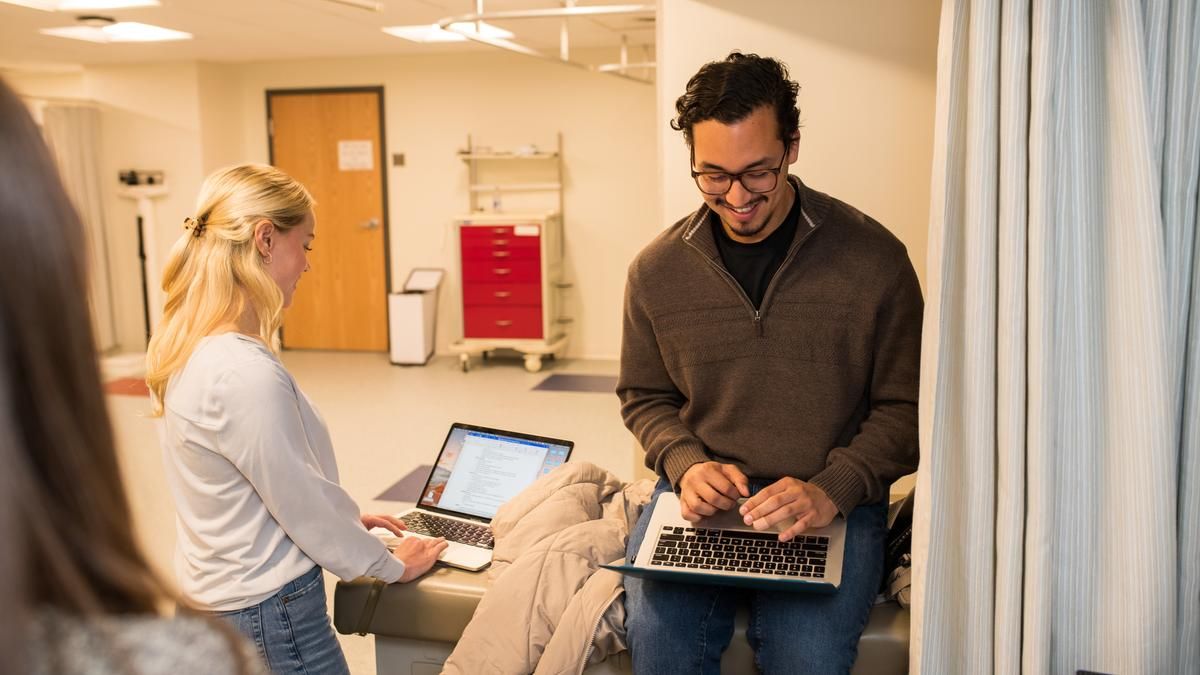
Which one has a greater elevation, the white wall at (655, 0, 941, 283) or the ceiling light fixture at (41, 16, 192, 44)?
the ceiling light fixture at (41, 16, 192, 44)

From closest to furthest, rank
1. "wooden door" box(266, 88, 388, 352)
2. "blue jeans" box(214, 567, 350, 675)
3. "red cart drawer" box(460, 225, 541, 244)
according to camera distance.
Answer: "blue jeans" box(214, 567, 350, 675)
"red cart drawer" box(460, 225, 541, 244)
"wooden door" box(266, 88, 388, 352)

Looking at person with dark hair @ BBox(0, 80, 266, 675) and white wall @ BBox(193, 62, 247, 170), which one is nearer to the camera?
person with dark hair @ BBox(0, 80, 266, 675)

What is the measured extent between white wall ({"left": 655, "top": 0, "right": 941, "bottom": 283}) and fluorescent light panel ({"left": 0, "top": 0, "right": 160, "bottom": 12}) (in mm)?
3805

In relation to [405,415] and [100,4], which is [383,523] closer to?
[405,415]

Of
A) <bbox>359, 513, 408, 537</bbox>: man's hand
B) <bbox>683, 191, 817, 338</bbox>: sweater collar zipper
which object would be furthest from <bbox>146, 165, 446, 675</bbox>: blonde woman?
<bbox>683, 191, 817, 338</bbox>: sweater collar zipper

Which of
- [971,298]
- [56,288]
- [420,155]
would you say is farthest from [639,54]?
[56,288]

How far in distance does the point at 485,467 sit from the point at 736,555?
34.6 inches

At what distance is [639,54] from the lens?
24.3ft

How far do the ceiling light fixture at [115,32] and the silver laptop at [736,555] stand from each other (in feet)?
17.3

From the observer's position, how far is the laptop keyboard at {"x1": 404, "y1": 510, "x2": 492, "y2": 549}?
227 centimetres

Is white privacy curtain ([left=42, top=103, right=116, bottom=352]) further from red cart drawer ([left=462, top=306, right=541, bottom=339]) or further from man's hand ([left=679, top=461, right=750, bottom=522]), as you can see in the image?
man's hand ([left=679, top=461, right=750, bottom=522])

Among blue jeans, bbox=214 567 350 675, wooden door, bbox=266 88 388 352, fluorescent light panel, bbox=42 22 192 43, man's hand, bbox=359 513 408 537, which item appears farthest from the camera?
wooden door, bbox=266 88 388 352

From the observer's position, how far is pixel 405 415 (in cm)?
583

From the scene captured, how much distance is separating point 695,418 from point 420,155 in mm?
6098
